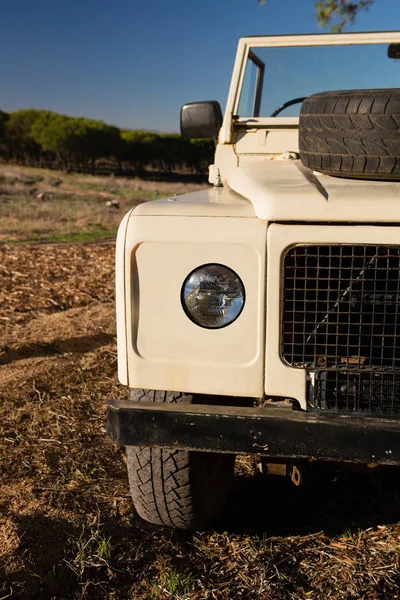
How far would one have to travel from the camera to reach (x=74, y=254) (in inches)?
409

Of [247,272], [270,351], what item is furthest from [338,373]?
[247,272]

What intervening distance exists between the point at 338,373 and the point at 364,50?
9.19ft

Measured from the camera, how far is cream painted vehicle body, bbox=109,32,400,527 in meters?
2.14

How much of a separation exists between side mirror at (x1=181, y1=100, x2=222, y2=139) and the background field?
5.83ft

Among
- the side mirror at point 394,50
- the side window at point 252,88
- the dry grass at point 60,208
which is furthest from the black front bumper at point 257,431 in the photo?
the dry grass at point 60,208

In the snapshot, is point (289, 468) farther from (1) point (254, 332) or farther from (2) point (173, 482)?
(1) point (254, 332)

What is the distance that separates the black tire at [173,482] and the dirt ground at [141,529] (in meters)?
0.14

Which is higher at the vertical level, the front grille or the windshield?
the windshield

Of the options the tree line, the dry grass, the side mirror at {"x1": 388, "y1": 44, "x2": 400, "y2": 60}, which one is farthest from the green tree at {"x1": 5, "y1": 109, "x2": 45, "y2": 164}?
the side mirror at {"x1": 388, "y1": 44, "x2": 400, "y2": 60}

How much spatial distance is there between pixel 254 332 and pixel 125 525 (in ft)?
3.89

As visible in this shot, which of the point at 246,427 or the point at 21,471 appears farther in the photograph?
the point at 21,471

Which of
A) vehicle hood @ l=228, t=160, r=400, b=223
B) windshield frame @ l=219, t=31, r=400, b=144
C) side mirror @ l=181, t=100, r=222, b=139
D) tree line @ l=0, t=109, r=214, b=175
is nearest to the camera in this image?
vehicle hood @ l=228, t=160, r=400, b=223

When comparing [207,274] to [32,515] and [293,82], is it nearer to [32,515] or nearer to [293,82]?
[32,515]

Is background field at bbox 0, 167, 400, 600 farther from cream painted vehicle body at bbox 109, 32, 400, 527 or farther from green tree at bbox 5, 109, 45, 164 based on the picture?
green tree at bbox 5, 109, 45, 164
